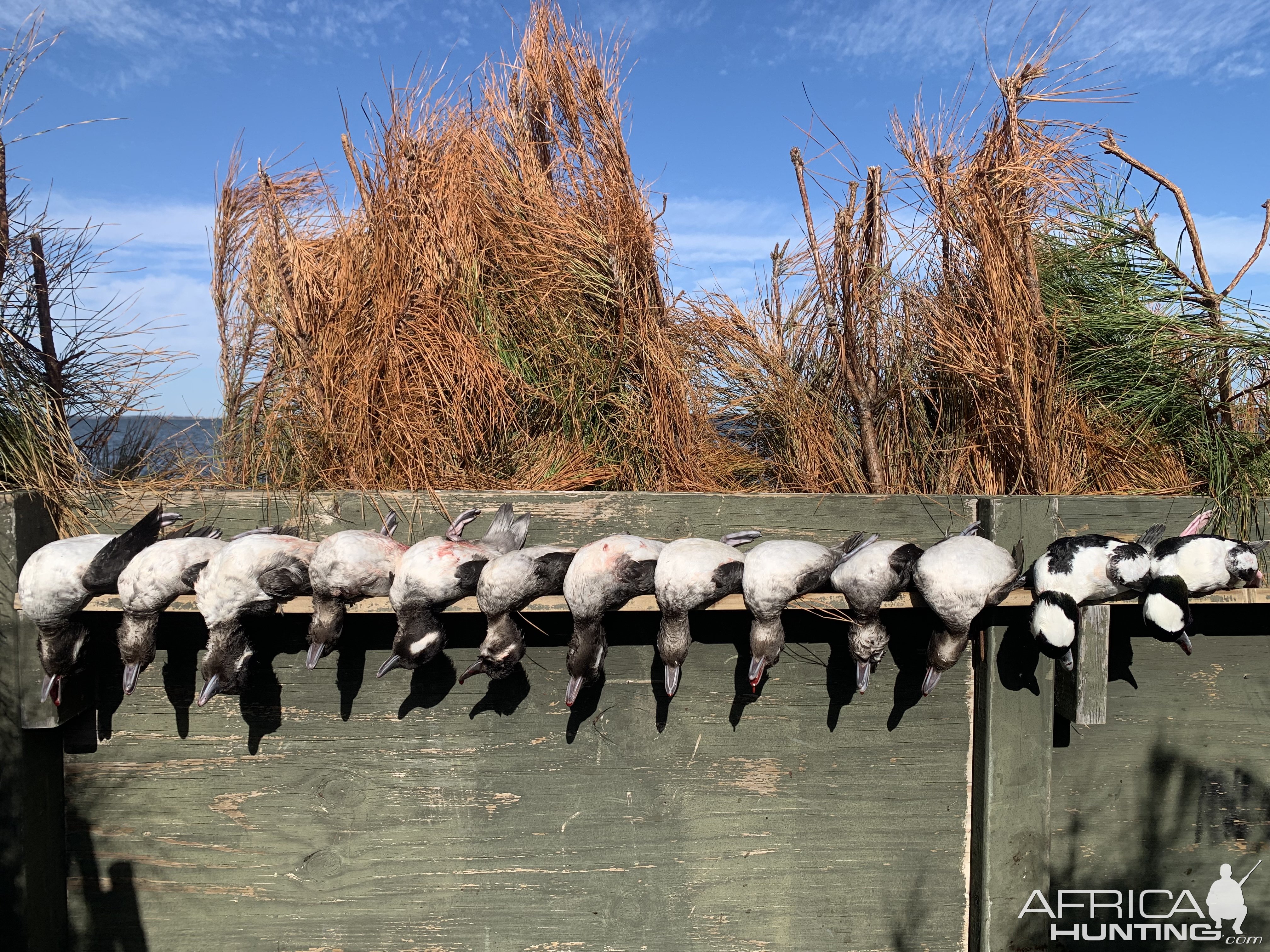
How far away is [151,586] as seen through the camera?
76.1 inches

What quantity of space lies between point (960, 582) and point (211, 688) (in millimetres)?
2040

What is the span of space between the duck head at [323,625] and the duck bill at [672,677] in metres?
0.91

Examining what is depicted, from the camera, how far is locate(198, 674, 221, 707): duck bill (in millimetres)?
1978

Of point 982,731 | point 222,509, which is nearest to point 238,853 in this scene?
point 222,509

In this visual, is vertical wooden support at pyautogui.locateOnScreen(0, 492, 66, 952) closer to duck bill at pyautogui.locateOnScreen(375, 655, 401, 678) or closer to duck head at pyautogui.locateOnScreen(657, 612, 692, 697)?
duck bill at pyautogui.locateOnScreen(375, 655, 401, 678)

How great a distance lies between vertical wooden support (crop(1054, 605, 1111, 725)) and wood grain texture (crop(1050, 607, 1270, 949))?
0.95 feet

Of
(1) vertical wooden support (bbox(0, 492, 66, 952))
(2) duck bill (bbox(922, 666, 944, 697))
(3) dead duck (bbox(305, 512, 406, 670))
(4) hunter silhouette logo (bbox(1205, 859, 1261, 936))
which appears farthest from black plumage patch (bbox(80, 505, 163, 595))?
(4) hunter silhouette logo (bbox(1205, 859, 1261, 936))

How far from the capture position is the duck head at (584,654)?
200 cm

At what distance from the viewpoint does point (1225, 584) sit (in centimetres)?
200

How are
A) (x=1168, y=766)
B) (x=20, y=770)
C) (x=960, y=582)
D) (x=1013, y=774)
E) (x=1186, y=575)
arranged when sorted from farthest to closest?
(x=1168, y=766), (x=1013, y=774), (x=20, y=770), (x=1186, y=575), (x=960, y=582)

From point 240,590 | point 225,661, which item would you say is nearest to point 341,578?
point 240,590

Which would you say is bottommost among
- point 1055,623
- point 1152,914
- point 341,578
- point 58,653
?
point 1152,914

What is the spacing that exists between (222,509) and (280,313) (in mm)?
622

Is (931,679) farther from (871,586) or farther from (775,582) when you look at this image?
(775,582)
